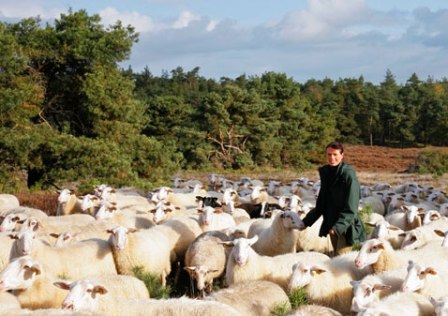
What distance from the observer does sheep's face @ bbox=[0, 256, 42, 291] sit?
645 cm

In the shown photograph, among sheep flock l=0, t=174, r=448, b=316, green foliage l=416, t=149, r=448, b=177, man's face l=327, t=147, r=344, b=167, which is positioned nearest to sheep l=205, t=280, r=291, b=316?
sheep flock l=0, t=174, r=448, b=316

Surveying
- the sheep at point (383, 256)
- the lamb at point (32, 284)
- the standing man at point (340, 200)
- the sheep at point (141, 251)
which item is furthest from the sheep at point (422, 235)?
the lamb at point (32, 284)

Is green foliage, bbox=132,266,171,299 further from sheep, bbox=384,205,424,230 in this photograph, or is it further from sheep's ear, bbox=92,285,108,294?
sheep, bbox=384,205,424,230

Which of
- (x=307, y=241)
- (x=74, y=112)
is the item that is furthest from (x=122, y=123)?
(x=307, y=241)

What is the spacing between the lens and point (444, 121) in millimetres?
72312

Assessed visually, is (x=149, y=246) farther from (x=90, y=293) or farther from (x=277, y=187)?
(x=277, y=187)

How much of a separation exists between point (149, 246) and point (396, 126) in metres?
73.0

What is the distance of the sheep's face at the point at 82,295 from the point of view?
5878 mm

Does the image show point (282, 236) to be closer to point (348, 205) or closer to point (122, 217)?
point (348, 205)

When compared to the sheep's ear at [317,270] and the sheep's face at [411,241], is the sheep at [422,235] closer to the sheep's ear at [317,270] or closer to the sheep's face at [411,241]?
the sheep's face at [411,241]

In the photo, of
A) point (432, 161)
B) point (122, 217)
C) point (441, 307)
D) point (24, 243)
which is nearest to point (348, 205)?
point (441, 307)

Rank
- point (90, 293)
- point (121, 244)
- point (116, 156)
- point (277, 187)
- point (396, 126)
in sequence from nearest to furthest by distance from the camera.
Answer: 1. point (90, 293)
2. point (121, 244)
3. point (116, 156)
4. point (277, 187)
5. point (396, 126)

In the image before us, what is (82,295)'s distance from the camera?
6.00m

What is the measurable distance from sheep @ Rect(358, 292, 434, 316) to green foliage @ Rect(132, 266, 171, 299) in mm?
2950
